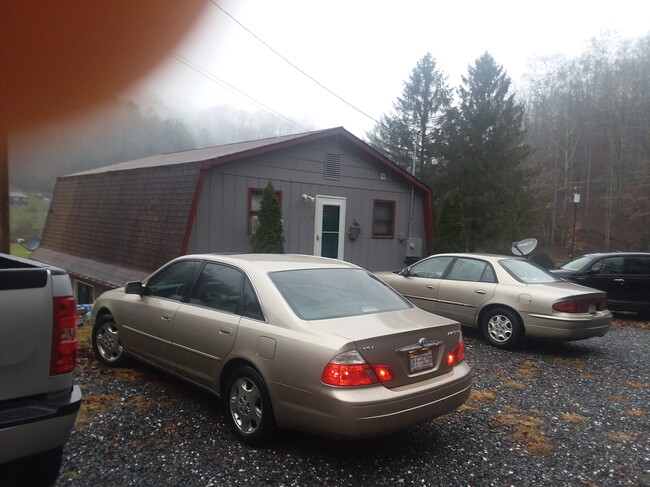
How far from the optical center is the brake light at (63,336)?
7.95ft

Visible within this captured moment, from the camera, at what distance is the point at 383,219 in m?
Result: 14.2

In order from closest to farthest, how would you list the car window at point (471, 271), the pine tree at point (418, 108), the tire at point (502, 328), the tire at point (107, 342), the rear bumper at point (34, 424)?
1. the rear bumper at point (34, 424)
2. the tire at point (107, 342)
3. the tire at point (502, 328)
4. the car window at point (471, 271)
5. the pine tree at point (418, 108)

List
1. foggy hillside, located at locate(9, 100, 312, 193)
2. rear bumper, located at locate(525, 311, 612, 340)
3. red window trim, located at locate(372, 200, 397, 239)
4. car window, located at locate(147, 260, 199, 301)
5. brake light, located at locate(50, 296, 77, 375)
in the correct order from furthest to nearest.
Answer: red window trim, located at locate(372, 200, 397, 239), rear bumper, located at locate(525, 311, 612, 340), car window, located at locate(147, 260, 199, 301), brake light, located at locate(50, 296, 77, 375), foggy hillside, located at locate(9, 100, 312, 193)

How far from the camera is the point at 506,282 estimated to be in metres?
7.27

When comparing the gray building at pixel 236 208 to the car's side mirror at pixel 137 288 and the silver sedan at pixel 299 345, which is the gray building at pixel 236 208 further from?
the silver sedan at pixel 299 345

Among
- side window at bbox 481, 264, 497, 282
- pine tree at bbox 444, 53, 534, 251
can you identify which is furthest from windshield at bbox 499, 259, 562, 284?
pine tree at bbox 444, 53, 534, 251

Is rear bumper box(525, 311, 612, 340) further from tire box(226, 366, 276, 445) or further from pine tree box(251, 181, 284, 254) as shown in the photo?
pine tree box(251, 181, 284, 254)

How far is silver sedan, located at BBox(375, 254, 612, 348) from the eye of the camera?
6727 mm

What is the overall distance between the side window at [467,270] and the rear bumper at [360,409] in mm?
4402

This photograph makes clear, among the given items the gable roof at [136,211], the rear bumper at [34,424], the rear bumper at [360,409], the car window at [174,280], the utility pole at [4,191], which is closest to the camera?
the utility pole at [4,191]

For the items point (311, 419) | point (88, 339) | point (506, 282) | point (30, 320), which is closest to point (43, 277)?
point (30, 320)

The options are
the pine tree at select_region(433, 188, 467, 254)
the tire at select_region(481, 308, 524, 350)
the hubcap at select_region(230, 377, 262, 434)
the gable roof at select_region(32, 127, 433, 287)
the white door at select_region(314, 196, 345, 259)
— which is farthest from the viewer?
the pine tree at select_region(433, 188, 467, 254)

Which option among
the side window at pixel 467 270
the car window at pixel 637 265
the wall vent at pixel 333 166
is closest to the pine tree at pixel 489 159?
the wall vent at pixel 333 166

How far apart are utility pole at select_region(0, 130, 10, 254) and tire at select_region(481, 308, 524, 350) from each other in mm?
6214
